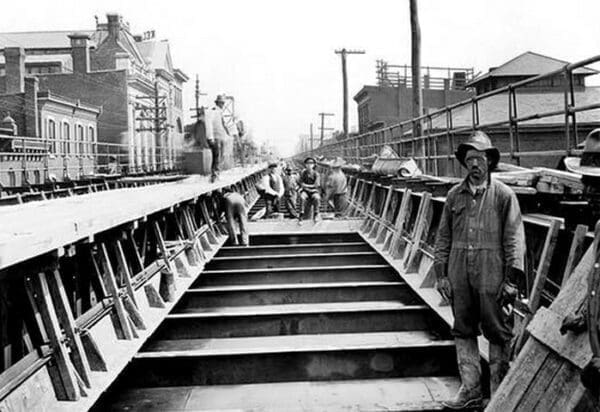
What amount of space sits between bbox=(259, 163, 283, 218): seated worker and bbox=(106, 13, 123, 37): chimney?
53822 millimetres

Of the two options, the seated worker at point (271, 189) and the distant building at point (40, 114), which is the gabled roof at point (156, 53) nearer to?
the distant building at point (40, 114)

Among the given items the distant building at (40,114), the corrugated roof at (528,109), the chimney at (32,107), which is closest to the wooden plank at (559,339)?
the corrugated roof at (528,109)

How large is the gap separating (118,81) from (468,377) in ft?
178

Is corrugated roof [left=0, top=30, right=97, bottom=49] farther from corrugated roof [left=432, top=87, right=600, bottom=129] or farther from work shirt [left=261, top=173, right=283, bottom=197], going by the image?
work shirt [left=261, top=173, right=283, bottom=197]

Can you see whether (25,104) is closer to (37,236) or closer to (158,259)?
(158,259)

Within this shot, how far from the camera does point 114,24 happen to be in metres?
67.1

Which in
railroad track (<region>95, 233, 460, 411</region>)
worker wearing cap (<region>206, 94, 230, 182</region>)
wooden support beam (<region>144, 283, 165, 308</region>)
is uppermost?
worker wearing cap (<region>206, 94, 230, 182</region>)

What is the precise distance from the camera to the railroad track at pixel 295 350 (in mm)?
5512

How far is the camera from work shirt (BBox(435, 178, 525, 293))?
4.81m

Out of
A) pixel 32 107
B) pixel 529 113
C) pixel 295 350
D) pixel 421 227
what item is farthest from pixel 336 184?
pixel 32 107

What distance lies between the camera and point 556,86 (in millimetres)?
37094

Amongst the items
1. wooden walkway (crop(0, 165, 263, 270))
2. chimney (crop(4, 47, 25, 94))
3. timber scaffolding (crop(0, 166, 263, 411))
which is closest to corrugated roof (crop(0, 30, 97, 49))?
chimney (crop(4, 47, 25, 94))

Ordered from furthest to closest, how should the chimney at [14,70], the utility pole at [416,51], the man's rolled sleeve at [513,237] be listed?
the chimney at [14,70] → the utility pole at [416,51] → the man's rolled sleeve at [513,237]

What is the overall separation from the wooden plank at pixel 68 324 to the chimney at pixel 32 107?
1504 inches
